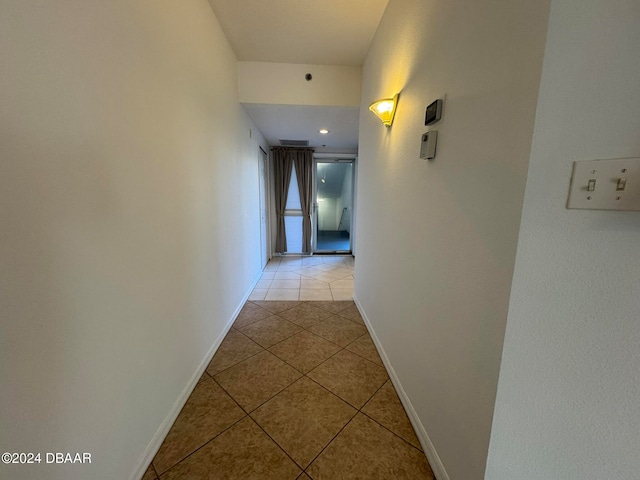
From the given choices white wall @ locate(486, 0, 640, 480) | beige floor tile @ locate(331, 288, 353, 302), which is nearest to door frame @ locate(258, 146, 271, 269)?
beige floor tile @ locate(331, 288, 353, 302)

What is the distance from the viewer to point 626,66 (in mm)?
589

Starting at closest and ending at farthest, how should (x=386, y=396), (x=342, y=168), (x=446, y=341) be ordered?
(x=446, y=341) < (x=386, y=396) < (x=342, y=168)

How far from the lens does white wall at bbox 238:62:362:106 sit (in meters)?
2.69

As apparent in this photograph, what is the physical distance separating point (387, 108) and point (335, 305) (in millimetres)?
2174

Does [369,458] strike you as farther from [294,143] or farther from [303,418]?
[294,143]

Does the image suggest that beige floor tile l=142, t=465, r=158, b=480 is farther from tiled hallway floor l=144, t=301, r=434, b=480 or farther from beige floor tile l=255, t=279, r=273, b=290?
beige floor tile l=255, t=279, r=273, b=290

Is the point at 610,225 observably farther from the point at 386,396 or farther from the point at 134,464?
the point at 134,464

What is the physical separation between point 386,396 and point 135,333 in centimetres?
151

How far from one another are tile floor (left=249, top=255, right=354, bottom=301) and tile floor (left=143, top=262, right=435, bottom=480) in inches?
40.5

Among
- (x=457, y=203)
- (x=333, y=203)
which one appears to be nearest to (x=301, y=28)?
(x=457, y=203)

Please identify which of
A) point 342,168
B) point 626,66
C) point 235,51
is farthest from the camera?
point 342,168

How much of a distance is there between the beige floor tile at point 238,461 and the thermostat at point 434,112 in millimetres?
1801

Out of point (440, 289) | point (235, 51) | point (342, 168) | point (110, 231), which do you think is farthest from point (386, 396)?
point (342, 168)

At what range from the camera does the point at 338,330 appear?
2.37m
